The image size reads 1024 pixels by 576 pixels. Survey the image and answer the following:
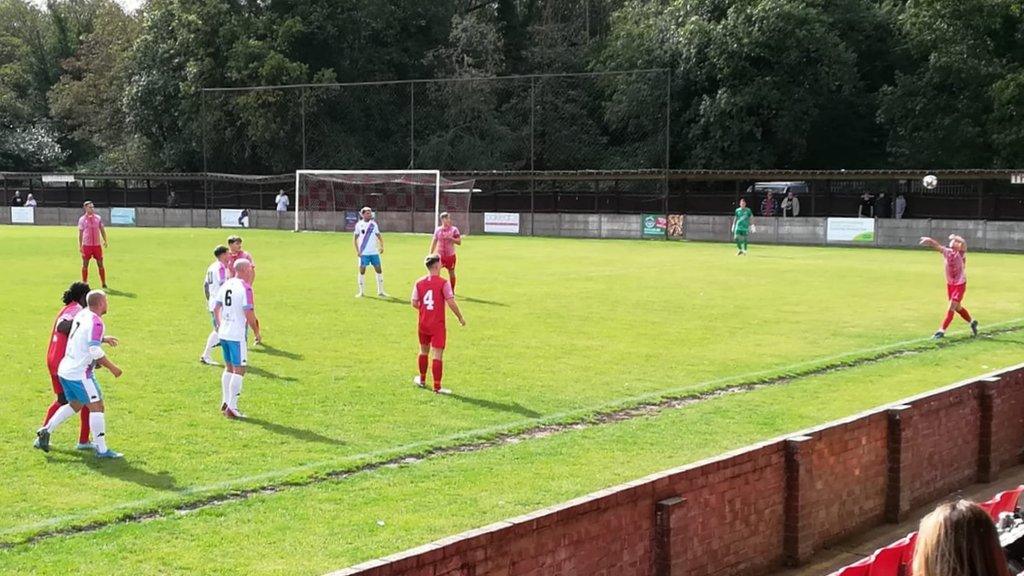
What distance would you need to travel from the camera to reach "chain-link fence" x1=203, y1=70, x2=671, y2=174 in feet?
173

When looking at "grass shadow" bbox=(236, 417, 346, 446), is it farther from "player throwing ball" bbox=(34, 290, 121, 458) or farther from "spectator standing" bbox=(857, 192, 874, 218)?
"spectator standing" bbox=(857, 192, 874, 218)

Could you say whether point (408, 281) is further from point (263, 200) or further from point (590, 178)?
point (263, 200)

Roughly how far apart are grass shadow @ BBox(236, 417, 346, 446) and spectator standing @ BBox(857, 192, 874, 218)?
3707 cm

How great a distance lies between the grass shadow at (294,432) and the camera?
11.4 meters

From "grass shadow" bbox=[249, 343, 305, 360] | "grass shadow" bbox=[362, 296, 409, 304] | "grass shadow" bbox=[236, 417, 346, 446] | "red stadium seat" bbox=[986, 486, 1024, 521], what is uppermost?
"grass shadow" bbox=[362, 296, 409, 304]

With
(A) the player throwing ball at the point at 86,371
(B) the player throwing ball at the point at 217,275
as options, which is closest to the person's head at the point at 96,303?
(A) the player throwing ball at the point at 86,371

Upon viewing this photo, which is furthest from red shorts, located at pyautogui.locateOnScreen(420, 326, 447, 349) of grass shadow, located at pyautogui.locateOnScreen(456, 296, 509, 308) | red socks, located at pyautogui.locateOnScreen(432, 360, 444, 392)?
grass shadow, located at pyautogui.locateOnScreen(456, 296, 509, 308)

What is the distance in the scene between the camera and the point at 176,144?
64.6 meters

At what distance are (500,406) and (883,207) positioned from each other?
3609cm

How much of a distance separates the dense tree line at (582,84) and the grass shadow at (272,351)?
33.5 m

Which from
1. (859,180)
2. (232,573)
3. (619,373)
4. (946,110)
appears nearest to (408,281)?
(619,373)

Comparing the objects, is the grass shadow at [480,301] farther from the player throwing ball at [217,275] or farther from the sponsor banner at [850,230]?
the sponsor banner at [850,230]

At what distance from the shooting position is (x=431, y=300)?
13.9 metres

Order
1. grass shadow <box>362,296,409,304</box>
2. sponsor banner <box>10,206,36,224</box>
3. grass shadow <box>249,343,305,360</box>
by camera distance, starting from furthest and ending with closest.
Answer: sponsor banner <box>10,206,36,224</box>
grass shadow <box>362,296,409,304</box>
grass shadow <box>249,343,305,360</box>
